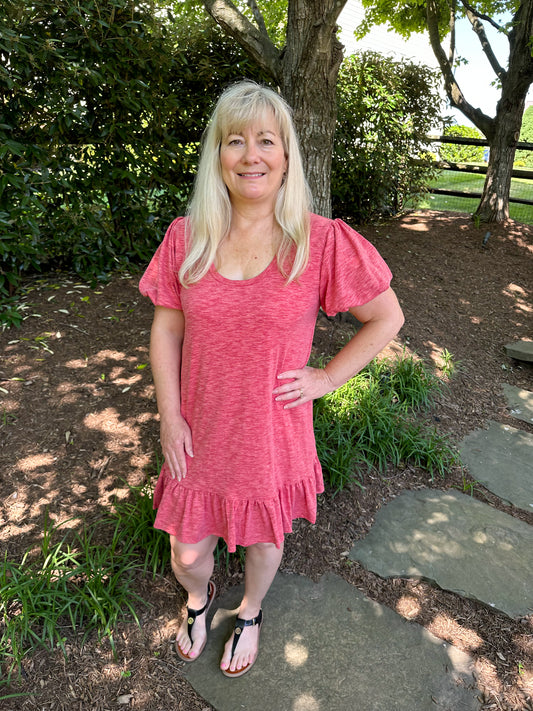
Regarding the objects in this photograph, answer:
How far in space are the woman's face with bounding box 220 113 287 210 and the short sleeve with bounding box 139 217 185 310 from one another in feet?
0.83

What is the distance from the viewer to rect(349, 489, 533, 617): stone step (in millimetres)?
2322

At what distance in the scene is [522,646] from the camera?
6.82 ft

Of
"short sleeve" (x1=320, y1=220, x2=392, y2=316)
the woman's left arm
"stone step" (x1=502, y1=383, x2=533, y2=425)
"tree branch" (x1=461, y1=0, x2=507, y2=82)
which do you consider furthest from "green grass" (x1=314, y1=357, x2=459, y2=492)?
"tree branch" (x1=461, y1=0, x2=507, y2=82)

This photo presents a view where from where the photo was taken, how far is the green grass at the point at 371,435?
2910 millimetres

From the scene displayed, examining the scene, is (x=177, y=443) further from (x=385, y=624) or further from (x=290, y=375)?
(x=385, y=624)

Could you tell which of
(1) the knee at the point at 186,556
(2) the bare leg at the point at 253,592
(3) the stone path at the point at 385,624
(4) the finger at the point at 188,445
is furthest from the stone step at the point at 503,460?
(4) the finger at the point at 188,445

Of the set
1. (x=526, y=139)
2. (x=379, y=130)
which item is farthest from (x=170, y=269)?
(x=526, y=139)

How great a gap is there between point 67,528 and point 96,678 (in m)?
0.74

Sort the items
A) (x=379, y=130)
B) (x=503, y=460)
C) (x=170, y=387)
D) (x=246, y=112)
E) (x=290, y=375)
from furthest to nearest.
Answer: (x=379, y=130) < (x=503, y=460) < (x=170, y=387) < (x=290, y=375) < (x=246, y=112)

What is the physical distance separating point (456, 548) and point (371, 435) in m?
0.79

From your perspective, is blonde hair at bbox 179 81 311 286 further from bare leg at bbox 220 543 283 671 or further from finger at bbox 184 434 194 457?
bare leg at bbox 220 543 283 671

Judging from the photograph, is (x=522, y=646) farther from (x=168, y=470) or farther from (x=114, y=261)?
(x=114, y=261)

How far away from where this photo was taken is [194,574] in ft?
6.34

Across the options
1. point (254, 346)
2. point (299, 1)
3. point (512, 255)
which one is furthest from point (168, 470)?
point (512, 255)
